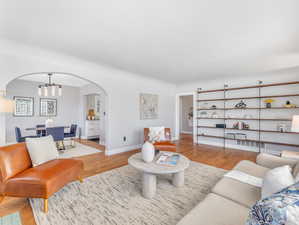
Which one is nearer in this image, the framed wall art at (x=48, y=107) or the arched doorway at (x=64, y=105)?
the arched doorway at (x=64, y=105)

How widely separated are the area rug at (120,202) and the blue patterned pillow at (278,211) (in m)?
1.19

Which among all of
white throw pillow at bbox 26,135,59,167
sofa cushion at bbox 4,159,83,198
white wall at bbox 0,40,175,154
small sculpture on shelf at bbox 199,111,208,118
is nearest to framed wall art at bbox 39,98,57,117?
white wall at bbox 0,40,175,154

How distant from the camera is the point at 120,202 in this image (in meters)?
1.89

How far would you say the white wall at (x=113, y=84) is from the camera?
255 cm

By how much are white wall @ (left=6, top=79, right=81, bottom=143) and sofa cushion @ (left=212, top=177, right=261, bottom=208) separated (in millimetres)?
6541

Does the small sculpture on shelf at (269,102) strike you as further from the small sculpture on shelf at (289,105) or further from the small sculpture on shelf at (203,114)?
the small sculpture on shelf at (203,114)

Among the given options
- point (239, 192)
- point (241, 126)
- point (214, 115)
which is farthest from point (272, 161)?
point (214, 115)

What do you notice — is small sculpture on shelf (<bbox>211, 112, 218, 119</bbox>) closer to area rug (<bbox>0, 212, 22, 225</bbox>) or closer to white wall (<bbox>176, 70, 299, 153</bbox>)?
white wall (<bbox>176, 70, 299, 153</bbox>)

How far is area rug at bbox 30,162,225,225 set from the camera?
5.23 feet

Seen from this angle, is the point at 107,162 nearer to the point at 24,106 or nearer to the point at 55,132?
the point at 55,132

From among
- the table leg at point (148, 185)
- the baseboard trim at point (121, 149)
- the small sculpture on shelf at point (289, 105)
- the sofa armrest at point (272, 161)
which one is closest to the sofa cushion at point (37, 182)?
the table leg at point (148, 185)

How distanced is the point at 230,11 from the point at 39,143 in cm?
326

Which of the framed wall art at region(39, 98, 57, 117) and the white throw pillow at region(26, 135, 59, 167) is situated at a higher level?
the framed wall art at region(39, 98, 57, 117)

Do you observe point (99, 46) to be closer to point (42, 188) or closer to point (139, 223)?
point (42, 188)
